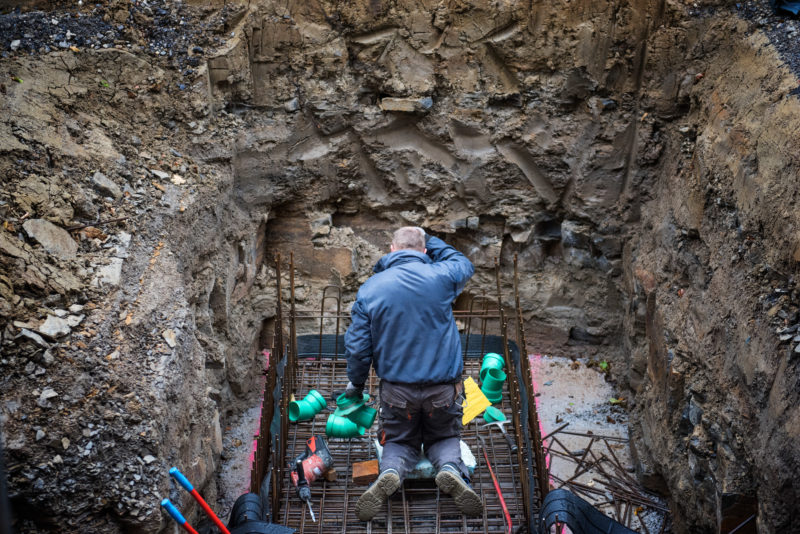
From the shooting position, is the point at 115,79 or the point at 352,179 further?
the point at 352,179

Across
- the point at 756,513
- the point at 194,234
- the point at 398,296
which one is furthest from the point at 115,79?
the point at 756,513

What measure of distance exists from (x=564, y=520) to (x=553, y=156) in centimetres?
373

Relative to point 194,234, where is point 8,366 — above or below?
below

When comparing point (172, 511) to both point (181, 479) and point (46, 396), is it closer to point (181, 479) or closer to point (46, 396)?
point (181, 479)

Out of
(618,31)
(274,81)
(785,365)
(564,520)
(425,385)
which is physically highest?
(618,31)

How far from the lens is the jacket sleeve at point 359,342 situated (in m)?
4.11

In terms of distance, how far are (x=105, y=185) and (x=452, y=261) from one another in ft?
7.91

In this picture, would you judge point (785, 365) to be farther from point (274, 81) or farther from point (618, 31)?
point (274, 81)

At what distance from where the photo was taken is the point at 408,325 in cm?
404

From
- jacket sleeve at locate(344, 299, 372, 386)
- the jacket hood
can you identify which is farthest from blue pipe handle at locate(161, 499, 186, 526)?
the jacket hood

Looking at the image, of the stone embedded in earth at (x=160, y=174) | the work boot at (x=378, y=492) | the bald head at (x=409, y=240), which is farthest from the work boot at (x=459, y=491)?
the stone embedded in earth at (x=160, y=174)

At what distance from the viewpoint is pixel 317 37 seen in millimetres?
6227

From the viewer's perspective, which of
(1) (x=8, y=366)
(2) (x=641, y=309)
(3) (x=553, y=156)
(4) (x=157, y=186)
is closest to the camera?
(1) (x=8, y=366)

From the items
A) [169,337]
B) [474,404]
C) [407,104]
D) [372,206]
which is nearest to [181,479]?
[169,337]
